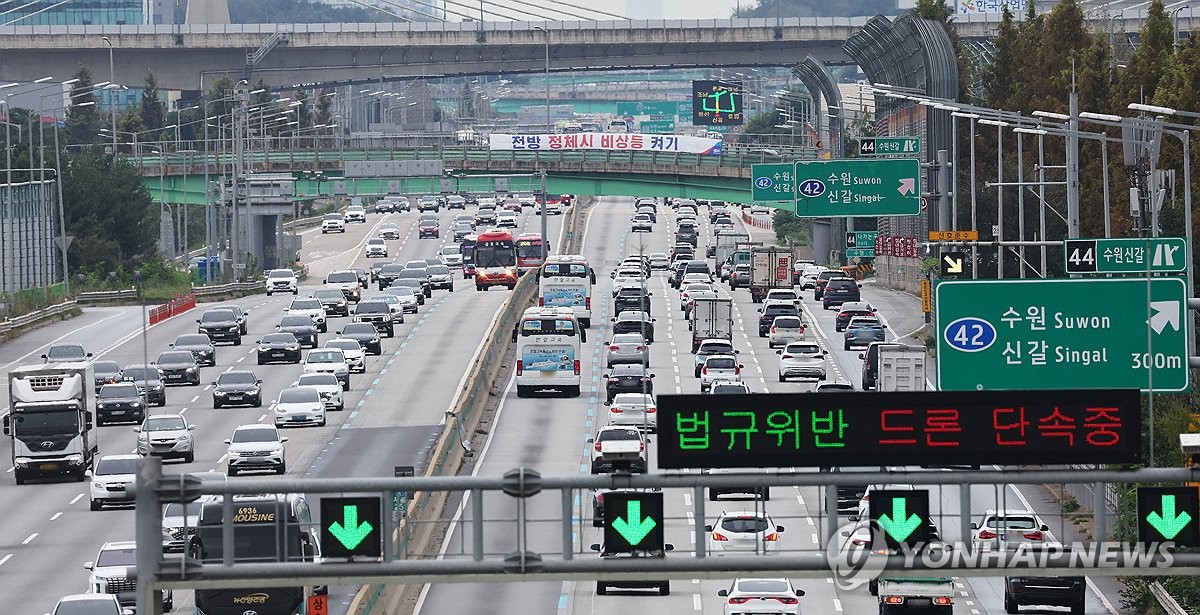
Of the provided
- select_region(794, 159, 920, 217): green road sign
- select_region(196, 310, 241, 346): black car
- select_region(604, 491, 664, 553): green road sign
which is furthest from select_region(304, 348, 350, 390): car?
select_region(604, 491, 664, 553): green road sign

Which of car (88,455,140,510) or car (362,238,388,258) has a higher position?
car (362,238,388,258)

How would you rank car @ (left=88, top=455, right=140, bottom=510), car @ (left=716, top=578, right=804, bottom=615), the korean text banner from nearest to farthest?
1. car @ (left=716, top=578, right=804, bottom=615)
2. car @ (left=88, top=455, right=140, bottom=510)
3. the korean text banner

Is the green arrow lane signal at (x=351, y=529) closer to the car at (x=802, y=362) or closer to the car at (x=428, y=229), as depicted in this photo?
the car at (x=802, y=362)

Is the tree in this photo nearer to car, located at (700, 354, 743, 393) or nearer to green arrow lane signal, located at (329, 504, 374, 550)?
car, located at (700, 354, 743, 393)

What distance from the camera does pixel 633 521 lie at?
69.3 feet

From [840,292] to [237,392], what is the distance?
4049 cm

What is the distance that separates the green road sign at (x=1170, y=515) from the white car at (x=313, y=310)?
75575 mm

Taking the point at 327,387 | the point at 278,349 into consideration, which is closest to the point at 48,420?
the point at 327,387

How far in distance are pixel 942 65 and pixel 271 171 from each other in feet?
232

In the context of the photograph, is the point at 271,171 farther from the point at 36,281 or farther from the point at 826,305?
the point at 826,305

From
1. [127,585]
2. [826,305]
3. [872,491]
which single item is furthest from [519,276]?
[872,491]

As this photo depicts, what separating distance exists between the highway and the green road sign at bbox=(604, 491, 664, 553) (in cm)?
2228

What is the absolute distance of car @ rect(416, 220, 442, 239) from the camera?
171875 millimetres

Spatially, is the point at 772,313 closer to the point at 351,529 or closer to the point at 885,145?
the point at 885,145
